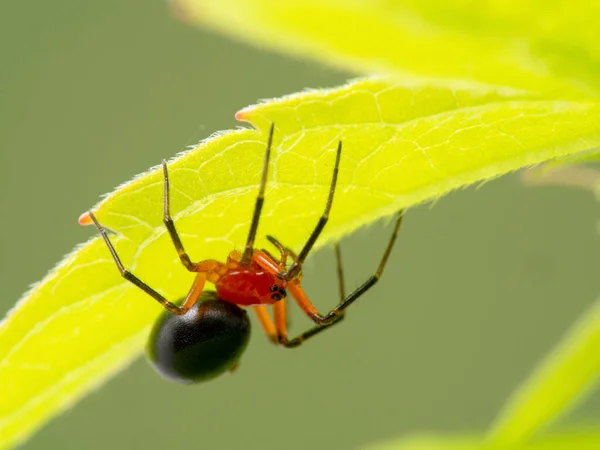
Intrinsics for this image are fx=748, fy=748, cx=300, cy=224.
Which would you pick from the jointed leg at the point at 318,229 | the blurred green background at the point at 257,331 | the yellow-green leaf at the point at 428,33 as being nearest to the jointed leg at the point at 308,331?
the jointed leg at the point at 318,229

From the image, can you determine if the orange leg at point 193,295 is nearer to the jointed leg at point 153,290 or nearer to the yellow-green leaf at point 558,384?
the jointed leg at point 153,290

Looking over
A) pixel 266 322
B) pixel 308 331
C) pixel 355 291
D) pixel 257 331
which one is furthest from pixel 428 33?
pixel 257 331

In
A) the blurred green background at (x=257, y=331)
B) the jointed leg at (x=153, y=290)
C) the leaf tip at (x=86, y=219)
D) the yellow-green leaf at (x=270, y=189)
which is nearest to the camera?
the yellow-green leaf at (x=270, y=189)

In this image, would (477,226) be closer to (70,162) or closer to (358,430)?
(358,430)

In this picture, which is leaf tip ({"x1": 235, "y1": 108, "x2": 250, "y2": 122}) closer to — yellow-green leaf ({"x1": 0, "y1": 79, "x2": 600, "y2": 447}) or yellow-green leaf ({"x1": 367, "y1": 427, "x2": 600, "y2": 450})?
yellow-green leaf ({"x1": 0, "y1": 79, "x2": 600, "y2": 447})

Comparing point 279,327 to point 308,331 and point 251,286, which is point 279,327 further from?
point 251,286

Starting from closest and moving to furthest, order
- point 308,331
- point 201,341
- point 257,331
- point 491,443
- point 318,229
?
point 491,443 < point 318,229 < point 201,341 < point 308,331 < point 257,331
